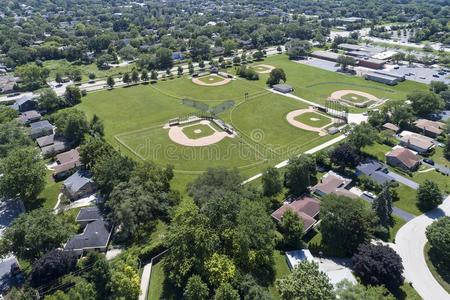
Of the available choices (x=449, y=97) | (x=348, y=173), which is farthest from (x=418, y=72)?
(x=348, y=173)

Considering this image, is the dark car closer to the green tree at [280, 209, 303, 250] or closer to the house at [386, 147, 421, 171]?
the house at [386, 147, 421, 171]

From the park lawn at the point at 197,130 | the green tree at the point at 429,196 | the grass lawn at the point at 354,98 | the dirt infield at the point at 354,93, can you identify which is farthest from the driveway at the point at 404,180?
the park lawn at the point at 197,130

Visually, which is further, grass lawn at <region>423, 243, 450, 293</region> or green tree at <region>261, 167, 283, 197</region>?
green tree at <region>261, 167, 283, 197</region>

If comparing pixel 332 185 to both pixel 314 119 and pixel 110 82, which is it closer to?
pixel 314 119

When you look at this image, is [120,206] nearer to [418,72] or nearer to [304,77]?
[304,77]

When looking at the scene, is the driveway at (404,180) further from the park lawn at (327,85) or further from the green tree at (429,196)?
the park lawn at (327,85)

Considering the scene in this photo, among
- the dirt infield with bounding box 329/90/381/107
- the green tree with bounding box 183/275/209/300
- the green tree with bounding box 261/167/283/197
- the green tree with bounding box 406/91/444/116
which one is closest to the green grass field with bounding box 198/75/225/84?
the dirt infield with bounding box 329/90/381/107
